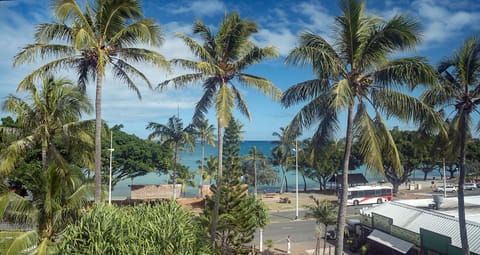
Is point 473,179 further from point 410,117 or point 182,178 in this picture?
point 410,117

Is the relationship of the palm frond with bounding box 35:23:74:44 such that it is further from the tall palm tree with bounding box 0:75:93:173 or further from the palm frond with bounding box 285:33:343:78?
the palm frond with bounding box 285:33:343:78

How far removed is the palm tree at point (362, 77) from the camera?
1074cm

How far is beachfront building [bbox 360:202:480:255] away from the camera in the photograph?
1642 cm

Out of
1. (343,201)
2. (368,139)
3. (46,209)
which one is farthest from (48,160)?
(368,139)

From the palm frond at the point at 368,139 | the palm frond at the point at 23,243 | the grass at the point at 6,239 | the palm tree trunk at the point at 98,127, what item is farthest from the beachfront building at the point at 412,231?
the grass at the point at 6,239

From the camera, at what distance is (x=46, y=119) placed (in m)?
13.4

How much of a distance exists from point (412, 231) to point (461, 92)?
934cm

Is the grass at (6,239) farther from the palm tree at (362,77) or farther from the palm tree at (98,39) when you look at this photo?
the palm tree at (362,77)

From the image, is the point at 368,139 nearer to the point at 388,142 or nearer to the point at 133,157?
the point at 388,142

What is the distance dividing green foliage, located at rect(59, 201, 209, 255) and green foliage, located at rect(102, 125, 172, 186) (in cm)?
2599

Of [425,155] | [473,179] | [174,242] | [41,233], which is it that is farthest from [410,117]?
[473,179]

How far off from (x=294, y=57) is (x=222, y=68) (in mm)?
4100

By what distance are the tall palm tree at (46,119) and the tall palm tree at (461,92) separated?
41.9ft

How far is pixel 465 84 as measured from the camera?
503 inches
